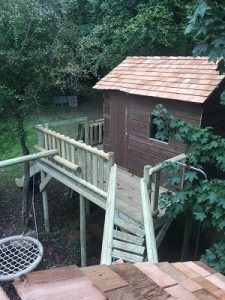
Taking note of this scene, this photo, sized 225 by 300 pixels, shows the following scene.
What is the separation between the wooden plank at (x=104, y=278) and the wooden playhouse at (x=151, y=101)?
532cm

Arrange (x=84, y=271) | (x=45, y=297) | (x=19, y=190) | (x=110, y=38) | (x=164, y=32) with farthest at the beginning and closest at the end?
(x=110, y=38), (x=164, y=32), (x=19, y=190), (x=84, y=271), (x=45, y=297)

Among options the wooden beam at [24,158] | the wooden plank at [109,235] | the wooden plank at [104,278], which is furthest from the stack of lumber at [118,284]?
the wooden beam at [24,158]

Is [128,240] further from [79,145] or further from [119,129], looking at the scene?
[119,129]

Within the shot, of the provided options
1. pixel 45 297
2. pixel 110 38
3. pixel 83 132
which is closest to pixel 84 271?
pixel 45 297

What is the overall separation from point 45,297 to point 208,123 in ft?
21.1

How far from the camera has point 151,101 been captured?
7.66 meters

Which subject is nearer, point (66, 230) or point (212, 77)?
point (212, 77)

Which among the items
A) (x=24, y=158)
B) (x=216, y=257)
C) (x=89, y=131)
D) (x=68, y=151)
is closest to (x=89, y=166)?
(x=68, y=151)

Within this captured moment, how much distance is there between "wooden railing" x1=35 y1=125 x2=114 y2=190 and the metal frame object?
77.8 inches

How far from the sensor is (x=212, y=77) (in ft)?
22.2

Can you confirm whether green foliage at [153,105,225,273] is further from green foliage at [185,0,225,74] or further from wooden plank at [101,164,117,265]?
green foliage at [185,0,225,74]

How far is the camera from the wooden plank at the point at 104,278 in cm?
136

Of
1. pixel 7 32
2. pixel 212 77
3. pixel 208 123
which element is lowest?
pixel 208 123

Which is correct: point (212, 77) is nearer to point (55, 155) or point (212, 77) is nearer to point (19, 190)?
point (55, 155)
